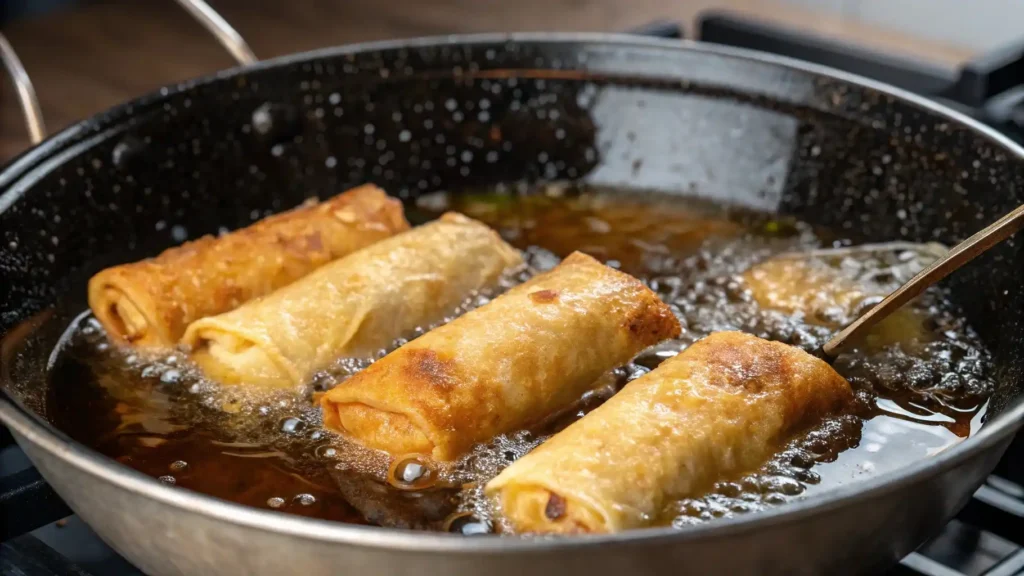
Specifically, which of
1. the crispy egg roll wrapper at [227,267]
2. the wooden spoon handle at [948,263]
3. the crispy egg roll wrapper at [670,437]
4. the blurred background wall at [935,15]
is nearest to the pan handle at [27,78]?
the crispy egg roll wrapper at [227,267]

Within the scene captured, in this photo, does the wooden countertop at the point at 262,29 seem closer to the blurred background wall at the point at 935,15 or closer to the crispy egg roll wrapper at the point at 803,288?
the blurred background wall at the point at 935,15

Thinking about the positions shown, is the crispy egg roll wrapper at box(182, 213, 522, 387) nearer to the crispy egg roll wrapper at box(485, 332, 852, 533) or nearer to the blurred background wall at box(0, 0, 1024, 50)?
the crispy egg roll wrapper at box(485, 332, 852, 533)

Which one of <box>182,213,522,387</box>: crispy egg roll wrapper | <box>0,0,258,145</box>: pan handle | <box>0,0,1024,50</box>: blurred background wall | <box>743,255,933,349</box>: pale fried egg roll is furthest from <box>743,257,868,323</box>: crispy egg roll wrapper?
<box>0,0,1024,50</box>: blurred background wall

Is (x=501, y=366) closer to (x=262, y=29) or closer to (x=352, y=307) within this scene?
(x=352, y=307)

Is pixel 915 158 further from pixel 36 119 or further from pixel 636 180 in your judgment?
pixel 36 119

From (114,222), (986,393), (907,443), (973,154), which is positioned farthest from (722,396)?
(114,222)
